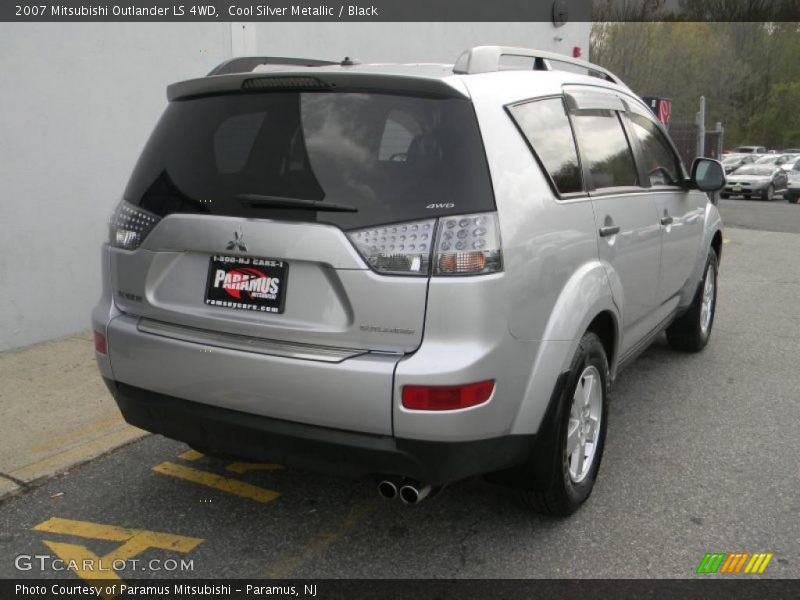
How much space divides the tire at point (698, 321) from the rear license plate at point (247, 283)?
12.2 feet

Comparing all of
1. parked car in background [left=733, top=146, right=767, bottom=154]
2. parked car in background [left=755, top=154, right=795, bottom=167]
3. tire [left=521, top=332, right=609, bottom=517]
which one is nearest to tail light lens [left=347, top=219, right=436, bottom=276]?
tire [left=521, top=332, right=609, bottom=517]

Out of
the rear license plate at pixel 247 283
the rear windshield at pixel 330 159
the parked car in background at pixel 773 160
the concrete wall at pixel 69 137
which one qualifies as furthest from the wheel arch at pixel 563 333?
the parked car in background at pixel 773 160

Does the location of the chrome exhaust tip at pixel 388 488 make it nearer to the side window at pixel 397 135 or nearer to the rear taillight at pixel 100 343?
the side window at pixel 397 135

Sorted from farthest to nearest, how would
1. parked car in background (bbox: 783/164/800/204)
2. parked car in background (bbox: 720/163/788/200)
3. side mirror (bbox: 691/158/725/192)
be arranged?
parked car in background (bbox: 720/163/788/200)
parked car in background (bbox: 783/164/800/204)
side mirror (bbox: 691/158/725/192)

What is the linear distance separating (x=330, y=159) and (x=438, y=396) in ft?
2.99

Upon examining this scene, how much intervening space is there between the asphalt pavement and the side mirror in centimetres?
147

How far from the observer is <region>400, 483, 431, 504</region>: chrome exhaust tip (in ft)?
8.81

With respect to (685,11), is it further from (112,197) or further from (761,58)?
(112,197)

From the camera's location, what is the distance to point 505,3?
11.5 metres

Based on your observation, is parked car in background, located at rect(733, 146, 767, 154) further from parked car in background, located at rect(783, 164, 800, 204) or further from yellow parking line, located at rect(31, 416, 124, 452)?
yellow parking line, located at rect(31, 416, 124, 452)

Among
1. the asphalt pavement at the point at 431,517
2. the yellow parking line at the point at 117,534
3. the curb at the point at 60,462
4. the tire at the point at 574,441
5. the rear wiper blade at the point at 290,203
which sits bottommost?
the asphalt pavement at the point at 431,517

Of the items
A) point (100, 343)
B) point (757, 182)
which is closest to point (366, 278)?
point (100, 343)

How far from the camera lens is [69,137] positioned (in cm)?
579

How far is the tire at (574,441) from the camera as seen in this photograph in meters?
2.95
